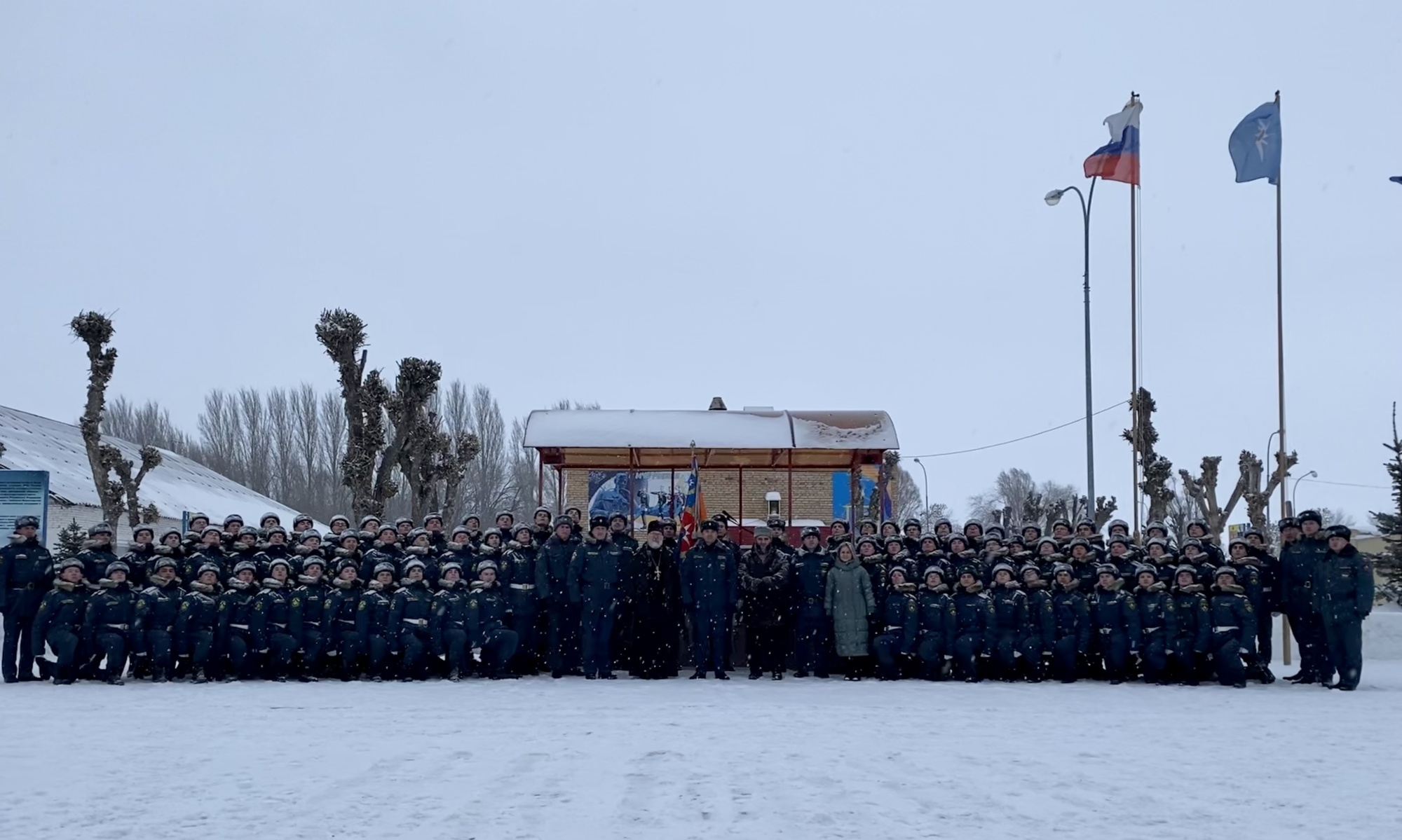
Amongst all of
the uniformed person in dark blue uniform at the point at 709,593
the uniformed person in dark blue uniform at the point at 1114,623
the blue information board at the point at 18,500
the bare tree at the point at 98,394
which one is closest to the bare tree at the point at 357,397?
the bare tree at the point at 98,394

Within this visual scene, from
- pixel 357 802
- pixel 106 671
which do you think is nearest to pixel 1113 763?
pixel 357 802

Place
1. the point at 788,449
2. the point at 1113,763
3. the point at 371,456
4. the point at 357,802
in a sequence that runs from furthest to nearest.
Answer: the point at 371,456 < the point at 788,449 < the point at 1113,763 < the point at 357,802

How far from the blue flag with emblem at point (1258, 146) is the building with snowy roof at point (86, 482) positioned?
1072 inches

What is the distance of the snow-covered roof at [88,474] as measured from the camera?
35812mm

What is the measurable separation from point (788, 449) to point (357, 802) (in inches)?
581

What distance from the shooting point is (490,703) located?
11148 mm

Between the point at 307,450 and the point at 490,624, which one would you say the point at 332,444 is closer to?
the point at 307,450

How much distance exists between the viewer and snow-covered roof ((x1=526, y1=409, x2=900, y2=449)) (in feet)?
67.5

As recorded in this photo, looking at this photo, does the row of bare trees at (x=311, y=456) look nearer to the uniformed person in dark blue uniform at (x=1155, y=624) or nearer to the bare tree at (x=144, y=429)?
the bare tree at (x=144, y=429)

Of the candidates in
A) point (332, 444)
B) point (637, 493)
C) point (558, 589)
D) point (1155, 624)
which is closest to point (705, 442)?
point (637, 493)

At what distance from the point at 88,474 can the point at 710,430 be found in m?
26.3

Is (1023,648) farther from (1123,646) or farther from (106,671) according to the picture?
(106,671)

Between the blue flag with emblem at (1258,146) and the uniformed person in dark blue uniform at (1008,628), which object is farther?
the blue flag with emblem at (1258,146)

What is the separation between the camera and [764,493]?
92.9ft
